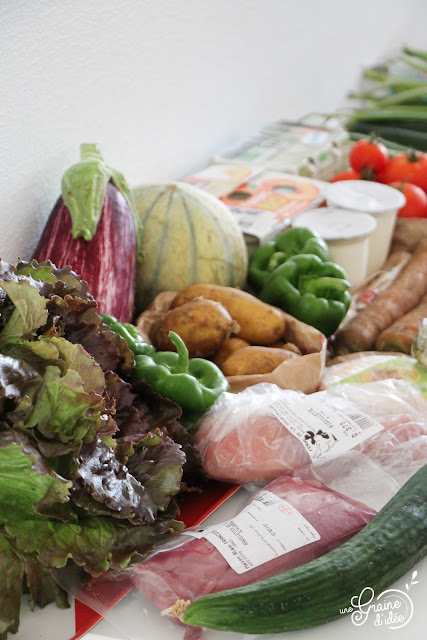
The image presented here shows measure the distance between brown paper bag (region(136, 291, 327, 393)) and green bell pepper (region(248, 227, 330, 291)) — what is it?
9.3 inches

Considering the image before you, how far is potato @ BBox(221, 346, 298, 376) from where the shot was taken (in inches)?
54.7

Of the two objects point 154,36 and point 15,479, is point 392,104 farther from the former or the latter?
point 15,479

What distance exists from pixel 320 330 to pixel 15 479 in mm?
925

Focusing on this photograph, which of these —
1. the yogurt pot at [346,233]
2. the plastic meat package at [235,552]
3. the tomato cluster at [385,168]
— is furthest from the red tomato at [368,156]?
the plastic meat package at [235,552]

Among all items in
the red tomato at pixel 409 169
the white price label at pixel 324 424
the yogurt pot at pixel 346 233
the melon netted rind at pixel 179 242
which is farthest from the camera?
the red tomato at pixel 409 169

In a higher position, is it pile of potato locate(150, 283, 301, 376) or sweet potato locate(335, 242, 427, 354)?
pile of potato locate(150, 283, 301, 376)

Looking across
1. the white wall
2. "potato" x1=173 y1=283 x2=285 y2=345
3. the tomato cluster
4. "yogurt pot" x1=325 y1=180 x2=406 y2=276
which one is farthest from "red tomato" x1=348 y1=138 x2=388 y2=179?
"potato" x1=173 y1=283 x2=285 y2=345

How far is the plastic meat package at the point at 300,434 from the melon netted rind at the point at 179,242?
0.46 metres

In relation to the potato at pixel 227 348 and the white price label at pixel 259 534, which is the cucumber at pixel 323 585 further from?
the potato at pixel 227 348

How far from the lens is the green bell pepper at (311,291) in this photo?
1.57 meters

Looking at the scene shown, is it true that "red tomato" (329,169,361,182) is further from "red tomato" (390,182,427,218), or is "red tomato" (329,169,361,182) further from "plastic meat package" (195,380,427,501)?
"plastic meat package" (195,380,427,501)

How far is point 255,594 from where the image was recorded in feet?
2.71

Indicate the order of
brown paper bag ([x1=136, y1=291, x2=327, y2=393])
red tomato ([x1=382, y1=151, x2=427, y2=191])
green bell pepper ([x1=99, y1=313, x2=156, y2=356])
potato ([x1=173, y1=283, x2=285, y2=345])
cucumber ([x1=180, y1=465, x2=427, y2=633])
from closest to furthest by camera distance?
cucumber ([x1=180, y1=465, x2=427, y2=633]), green bell pepper ([x1=99, y1=313, x2=156, y2=356]), brown paper bag ([x1=136, y1=291, x2=327, y2=393]), potato ([x1=173, y1=283, x2=285, y2=345]), red tomato ([x1=382, y1=151, x2=427, y2=191])

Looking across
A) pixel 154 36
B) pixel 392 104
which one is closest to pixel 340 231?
pixel 154 36
